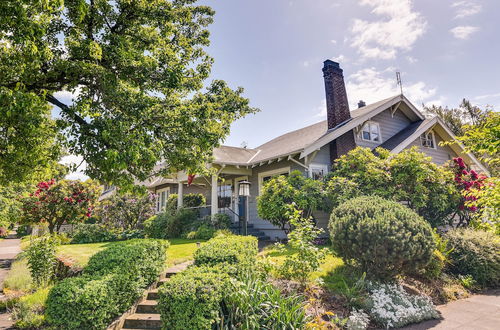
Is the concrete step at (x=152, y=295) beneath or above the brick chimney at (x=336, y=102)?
beneath

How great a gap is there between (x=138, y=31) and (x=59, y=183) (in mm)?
11583

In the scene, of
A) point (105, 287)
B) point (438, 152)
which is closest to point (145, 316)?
point (105, 287)

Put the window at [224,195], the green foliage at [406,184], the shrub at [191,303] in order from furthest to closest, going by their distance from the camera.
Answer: the window at [224,195]
the green foliage at [406,184]
the shrub at [191,303]

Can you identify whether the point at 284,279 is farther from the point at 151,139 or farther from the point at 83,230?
the point at 83,230

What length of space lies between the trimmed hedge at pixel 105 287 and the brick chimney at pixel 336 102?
1020 centimetres

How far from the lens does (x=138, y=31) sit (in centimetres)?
688

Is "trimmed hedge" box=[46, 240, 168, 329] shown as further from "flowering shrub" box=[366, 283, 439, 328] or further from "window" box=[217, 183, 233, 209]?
"window" box=[217, 183, 233, 209]

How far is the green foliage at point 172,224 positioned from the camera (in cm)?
1481

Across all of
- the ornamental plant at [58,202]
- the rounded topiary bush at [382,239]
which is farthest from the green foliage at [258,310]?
the ornamental plant at [58,202]

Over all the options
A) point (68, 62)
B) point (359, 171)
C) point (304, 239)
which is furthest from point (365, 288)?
point (68, 62)

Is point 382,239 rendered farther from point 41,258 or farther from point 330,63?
point 330,63

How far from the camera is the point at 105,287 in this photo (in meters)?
4.48

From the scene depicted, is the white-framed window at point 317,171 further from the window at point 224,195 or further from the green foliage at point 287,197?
the window at point 224,195

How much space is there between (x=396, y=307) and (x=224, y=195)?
1271 centimetres
